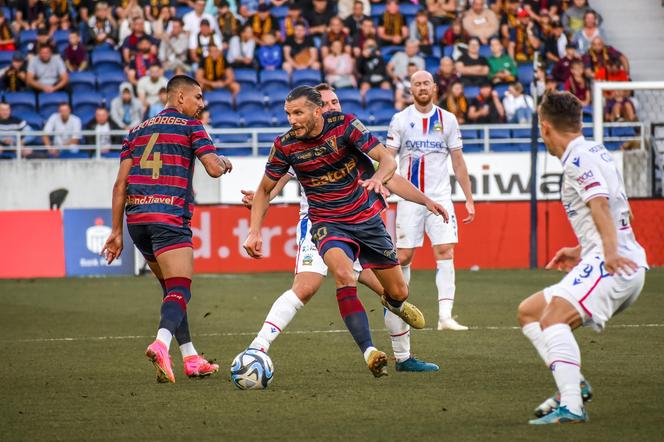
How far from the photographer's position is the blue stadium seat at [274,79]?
2423 centimetres

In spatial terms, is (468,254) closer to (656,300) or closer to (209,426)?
(656,300)

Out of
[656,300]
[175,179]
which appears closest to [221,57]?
[656,300]

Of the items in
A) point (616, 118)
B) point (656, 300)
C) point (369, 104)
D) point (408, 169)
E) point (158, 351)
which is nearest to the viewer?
point (158, 351)

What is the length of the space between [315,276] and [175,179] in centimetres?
118

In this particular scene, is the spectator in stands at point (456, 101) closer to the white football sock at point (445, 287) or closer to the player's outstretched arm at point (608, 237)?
the white football sock at point (445, 287)

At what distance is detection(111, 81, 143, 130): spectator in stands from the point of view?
22.9 metres

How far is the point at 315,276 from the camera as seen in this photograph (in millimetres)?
8578

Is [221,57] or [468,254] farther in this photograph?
[221,57]

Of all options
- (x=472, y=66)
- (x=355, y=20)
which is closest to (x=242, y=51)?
(x=355, y=20)

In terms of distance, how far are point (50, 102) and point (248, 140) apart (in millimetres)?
4002

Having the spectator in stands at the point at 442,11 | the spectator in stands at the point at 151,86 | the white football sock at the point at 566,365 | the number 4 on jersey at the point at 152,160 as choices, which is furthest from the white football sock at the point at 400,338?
the spectator in stands at the point at 442,11

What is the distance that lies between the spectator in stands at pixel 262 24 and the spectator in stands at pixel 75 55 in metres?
3.38

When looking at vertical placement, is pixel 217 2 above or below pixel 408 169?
above

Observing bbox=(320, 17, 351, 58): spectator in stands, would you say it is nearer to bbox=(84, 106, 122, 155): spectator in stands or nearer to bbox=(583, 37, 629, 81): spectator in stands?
bbox=(84, 106, 122, 155): spectator in stands
